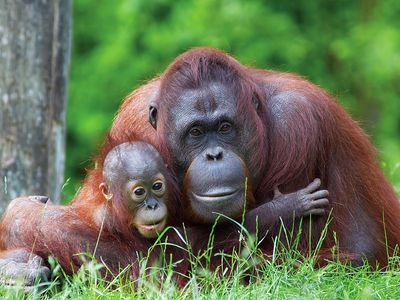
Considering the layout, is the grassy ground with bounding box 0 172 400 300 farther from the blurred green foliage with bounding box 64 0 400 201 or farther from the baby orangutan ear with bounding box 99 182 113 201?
the blurred green foliage with bounding box 64 0 400 201

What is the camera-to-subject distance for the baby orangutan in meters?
5.07

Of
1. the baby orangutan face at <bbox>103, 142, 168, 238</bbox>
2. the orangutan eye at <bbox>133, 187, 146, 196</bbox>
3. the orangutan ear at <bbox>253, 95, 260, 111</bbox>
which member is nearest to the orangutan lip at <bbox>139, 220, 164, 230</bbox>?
the baby orangutan face at <bbox>103, 142, 168, 238</bbox>

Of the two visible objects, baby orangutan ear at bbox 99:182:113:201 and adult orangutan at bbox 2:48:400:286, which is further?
baby orangutan ear at bbox 99:182:113:201

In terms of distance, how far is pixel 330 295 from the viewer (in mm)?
4391

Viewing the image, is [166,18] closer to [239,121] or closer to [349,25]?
[349,25]

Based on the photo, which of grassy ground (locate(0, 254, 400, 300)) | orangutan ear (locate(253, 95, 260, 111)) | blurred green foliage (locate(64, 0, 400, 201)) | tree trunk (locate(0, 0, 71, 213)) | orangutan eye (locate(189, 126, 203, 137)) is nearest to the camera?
grassy ground (locate(0, 254, 400, 300))

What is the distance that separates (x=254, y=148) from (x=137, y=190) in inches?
25.5

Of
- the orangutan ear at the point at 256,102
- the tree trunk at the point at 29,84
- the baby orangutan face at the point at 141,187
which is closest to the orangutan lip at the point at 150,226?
the baby orangutan face at the point at 141,187

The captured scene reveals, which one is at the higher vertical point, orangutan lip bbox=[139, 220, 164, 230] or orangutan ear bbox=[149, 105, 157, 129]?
orangutan ear bbox=[149, 105, 157, 129]

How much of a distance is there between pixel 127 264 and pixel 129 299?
2.67 ft

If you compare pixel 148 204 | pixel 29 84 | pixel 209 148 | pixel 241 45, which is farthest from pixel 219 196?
pixel 241 45

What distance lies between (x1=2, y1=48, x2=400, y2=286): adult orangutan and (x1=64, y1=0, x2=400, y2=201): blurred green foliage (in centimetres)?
692

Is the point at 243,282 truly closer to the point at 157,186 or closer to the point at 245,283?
the point at 245,283

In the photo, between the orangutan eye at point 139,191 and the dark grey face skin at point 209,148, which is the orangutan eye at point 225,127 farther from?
the orangutan eye at point 139,191
